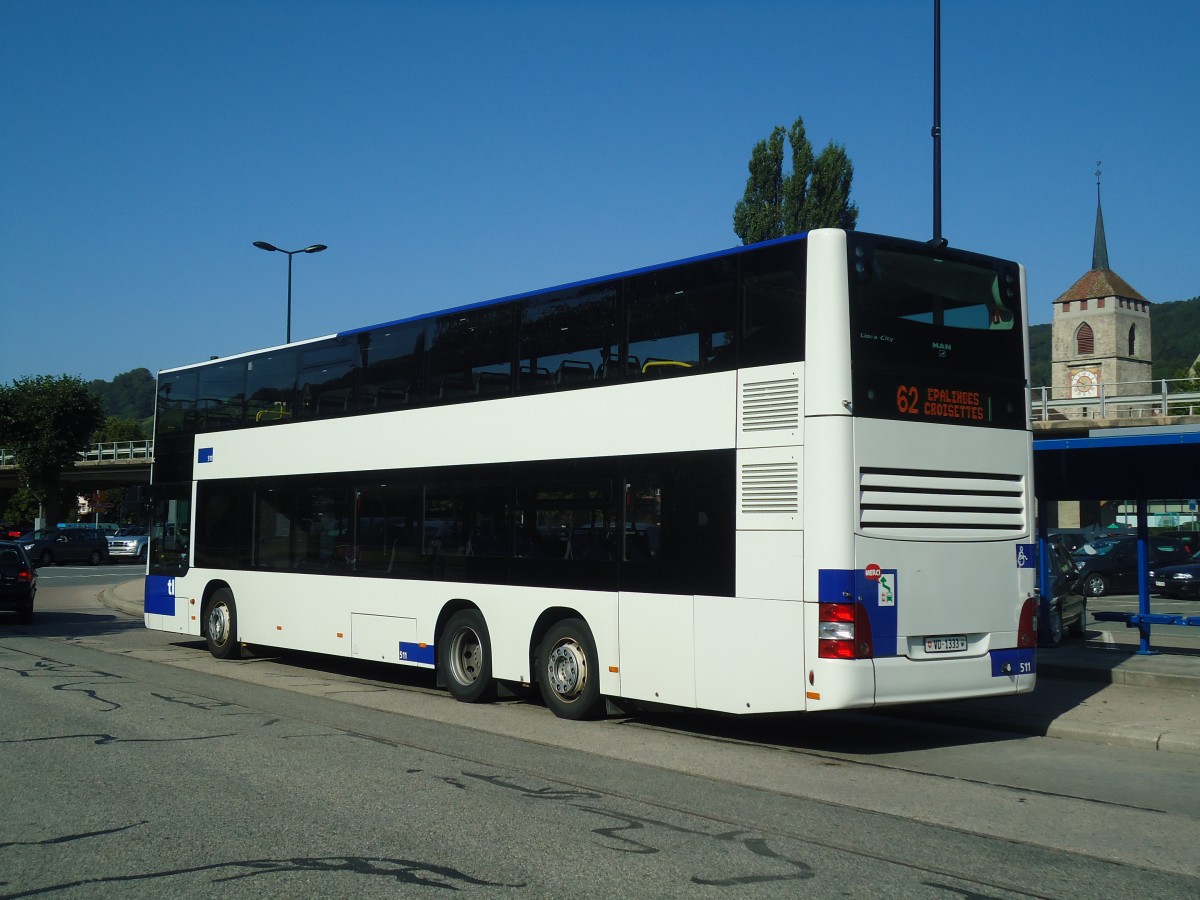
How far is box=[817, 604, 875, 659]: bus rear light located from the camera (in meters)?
8.91

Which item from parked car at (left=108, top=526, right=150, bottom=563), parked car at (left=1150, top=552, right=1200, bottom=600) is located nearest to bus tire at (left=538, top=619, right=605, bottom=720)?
parked car at (left=1150, top=552, right=1200, bottom=600)

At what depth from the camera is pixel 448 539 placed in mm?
12930

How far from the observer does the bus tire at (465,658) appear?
12.5 m

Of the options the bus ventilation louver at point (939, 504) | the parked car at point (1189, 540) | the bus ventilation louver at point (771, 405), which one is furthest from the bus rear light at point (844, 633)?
the parked car at point (1189, 540)

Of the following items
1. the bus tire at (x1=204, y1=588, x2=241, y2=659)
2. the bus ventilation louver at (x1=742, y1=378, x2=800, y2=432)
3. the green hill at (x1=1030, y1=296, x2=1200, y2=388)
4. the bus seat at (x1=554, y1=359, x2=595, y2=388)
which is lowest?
the bus tire at (x1=204, y1=588, x2=241, y2=659)

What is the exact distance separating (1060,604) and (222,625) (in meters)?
12.1

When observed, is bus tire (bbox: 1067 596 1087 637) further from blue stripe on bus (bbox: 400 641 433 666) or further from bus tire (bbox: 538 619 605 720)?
blue stripe on bus (bbox: 400 641 433 666)

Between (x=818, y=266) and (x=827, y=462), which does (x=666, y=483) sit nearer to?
(x=827, y=462)

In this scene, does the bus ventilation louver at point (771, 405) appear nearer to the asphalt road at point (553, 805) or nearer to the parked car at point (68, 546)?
the asphalt road at point (553, 805)

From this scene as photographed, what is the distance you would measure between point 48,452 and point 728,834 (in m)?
77.5

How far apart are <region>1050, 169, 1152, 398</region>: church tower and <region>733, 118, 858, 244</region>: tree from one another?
256 ft

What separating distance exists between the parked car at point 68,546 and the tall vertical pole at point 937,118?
4714 cm

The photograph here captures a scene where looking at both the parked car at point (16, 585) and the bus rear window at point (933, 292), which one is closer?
the bus rear window at point (933, 292)

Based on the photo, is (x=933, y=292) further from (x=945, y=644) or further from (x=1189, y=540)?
(x=1189, y=540)
